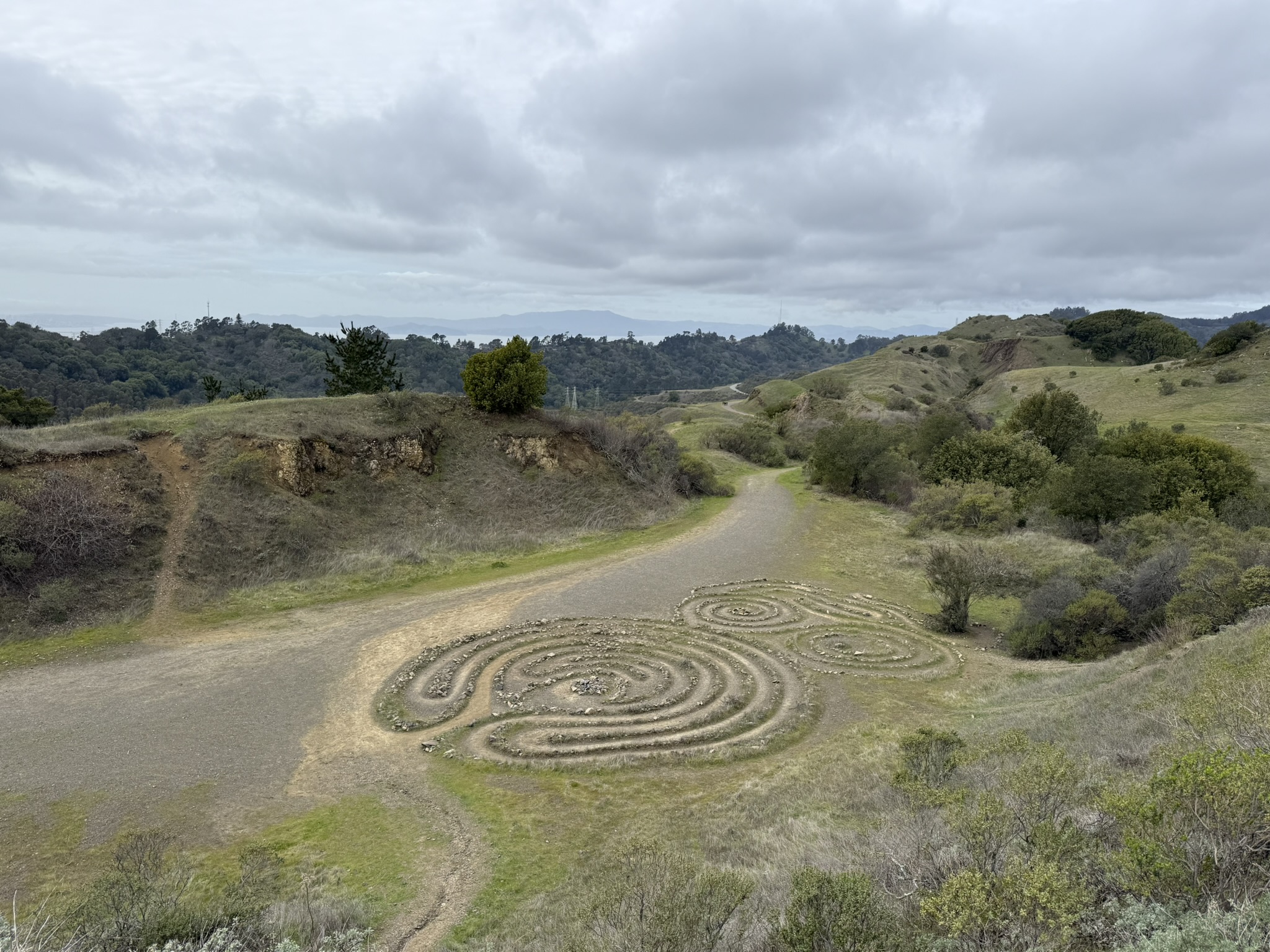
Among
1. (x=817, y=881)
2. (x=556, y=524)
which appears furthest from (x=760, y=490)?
(x=817, y=881)

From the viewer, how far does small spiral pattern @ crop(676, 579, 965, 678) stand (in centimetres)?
1867

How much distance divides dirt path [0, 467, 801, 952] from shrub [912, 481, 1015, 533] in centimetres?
1738

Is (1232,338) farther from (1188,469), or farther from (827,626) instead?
(827,626)

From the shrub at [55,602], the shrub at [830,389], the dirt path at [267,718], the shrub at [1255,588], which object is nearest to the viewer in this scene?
the dirt path at [267,718]

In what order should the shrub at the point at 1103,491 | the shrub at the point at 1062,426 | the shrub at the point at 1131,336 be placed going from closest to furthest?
1. the shrub at the point at 1103,491
2. the shrub at the point at 1062,426
3. the shrub at the point at 1131,336

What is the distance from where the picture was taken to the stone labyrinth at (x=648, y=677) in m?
14.2

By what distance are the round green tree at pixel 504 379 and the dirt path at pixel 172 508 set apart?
14.4 metres

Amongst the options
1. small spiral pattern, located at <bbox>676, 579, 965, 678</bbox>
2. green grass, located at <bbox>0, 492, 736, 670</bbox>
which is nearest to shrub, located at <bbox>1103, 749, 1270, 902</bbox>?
small spiral pattern, located at <bbox>676, 579, 965, 678</bbox>

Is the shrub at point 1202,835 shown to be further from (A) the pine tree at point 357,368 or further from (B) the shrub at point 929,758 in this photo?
(A) the pine tree at point 357,368

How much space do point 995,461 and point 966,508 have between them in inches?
288

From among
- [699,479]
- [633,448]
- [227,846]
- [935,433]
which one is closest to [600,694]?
[227,846]

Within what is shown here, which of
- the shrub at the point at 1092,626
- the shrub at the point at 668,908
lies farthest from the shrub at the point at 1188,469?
the shrub at the point at 668,908

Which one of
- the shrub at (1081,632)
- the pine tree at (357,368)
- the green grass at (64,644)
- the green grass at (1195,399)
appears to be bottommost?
the shrub at (1081,632)

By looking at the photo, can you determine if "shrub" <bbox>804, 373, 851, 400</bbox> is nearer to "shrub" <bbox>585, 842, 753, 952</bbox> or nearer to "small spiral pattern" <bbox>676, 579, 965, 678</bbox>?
"small spiral pattern" <bbox>676, 579, 965, 678</bbox>
